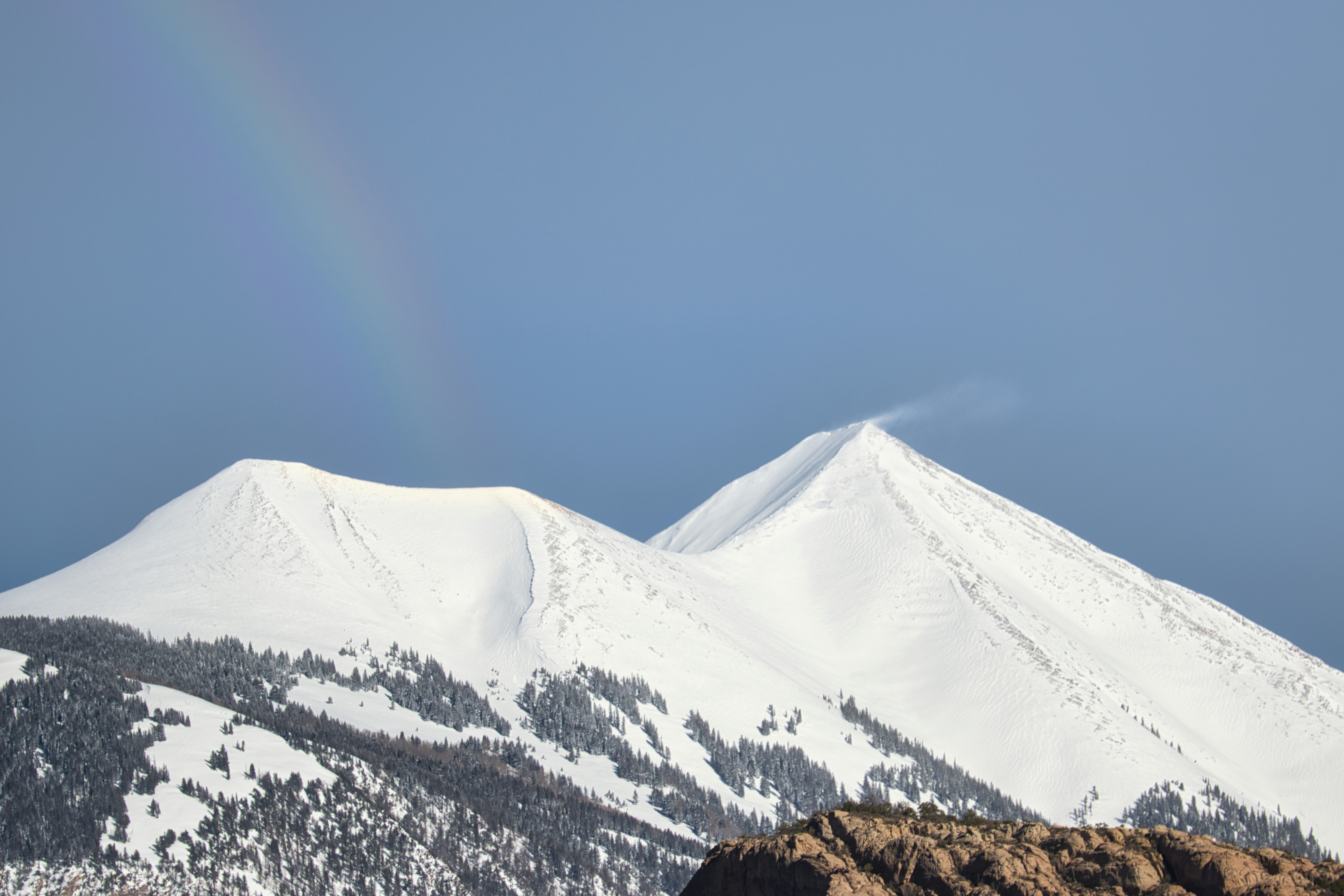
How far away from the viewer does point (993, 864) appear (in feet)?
108

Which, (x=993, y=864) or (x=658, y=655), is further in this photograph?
(x=658, y=655)

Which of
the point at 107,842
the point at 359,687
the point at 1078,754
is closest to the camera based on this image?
the point at 107,842

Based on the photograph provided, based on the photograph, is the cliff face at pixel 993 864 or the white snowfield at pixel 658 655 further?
the white snowfield at pixel 658 655

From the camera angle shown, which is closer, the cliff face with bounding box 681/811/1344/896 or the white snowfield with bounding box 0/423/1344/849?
the cliff face with bounding box 681/811/1344/896

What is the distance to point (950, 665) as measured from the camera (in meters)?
198

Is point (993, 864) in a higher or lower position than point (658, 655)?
higher

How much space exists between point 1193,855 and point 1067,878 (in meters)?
3.47

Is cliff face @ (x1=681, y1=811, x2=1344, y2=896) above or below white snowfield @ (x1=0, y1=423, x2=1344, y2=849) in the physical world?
above

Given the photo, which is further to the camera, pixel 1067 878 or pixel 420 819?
pixel 420 819

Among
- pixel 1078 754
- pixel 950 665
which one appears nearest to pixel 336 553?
pixel 950 665

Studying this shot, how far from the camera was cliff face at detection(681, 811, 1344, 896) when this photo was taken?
30547 millimetres

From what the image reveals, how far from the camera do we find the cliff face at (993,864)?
3055cm

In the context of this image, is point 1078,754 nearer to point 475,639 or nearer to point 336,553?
point 475,639

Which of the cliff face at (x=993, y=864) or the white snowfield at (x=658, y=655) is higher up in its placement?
the cliff face at (x=993, y=864)
